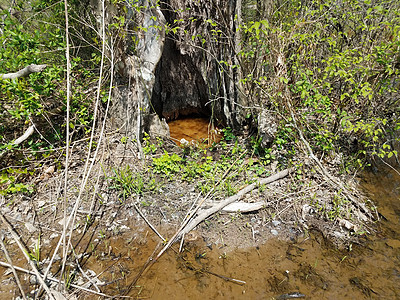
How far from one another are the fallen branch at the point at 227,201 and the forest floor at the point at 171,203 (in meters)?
0.05

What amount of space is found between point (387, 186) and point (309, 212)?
1295mm

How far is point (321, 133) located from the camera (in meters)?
3.24

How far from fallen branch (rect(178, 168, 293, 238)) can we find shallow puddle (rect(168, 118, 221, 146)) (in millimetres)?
1122

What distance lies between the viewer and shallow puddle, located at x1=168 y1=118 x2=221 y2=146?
13.0ft

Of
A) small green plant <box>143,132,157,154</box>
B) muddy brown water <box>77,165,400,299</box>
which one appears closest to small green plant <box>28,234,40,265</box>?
muddy brown water <box>77,165,400,299</box>

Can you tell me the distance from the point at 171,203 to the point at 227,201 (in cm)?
67

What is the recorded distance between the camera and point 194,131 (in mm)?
4262

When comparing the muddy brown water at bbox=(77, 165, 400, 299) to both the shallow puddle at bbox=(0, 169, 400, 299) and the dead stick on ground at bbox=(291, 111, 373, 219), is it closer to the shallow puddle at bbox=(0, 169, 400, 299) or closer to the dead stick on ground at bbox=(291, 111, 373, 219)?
the shallow puddle at bbox=(0, 169, 400, 299)

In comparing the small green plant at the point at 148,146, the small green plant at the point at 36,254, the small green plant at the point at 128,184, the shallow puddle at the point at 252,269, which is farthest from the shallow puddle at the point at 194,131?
the small green plant at the point at 36,254

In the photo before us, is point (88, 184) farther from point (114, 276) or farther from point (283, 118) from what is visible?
point (283, 118)

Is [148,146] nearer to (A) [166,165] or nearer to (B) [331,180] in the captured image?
(A) [166,165]

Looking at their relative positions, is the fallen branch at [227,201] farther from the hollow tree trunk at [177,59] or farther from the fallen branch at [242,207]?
the hollow tree trunk at [177,59]

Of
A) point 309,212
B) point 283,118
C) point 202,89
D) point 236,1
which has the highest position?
point 236,1

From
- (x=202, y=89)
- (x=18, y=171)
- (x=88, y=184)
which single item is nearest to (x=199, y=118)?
(x=202, y=89)
